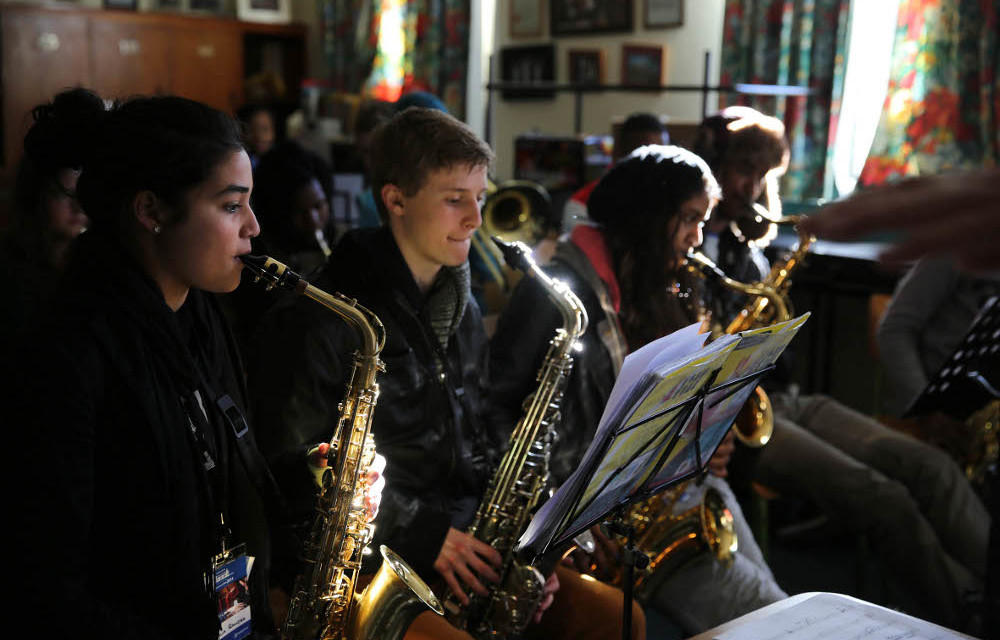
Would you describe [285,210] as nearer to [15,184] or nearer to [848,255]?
[15,184]

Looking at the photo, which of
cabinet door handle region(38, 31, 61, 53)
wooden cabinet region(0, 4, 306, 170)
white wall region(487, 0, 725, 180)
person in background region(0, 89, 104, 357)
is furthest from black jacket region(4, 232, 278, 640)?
cabinet door handle region(38, 31, 61, 53)

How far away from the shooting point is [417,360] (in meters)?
1.90

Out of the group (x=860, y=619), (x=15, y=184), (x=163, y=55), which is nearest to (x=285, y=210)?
(x=15, y=184)

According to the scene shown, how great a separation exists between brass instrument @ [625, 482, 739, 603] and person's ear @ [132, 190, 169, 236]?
126 cm

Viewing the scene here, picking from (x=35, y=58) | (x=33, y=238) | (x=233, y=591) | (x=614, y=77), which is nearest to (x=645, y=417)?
(x=233, y=591)

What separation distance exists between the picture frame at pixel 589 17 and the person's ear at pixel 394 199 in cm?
442

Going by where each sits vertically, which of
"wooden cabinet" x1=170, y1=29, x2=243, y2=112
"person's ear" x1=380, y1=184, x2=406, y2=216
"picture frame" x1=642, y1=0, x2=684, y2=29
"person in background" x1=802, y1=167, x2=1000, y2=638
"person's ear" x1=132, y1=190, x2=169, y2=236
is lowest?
"person's ear" x1=380, y1=184, x2=406, y2=216

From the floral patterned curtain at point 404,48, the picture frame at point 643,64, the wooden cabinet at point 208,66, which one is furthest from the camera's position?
the wooden cabinet at point 208,66

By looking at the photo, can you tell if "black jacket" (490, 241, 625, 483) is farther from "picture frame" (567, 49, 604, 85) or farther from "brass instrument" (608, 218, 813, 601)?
"picture frame" (567, 49, 604, 85)

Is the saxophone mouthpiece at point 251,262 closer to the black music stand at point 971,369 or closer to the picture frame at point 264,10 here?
the black music stand at point 971,369

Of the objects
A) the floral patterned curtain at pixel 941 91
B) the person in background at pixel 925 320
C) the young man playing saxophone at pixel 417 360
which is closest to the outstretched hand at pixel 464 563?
the young man playing saxophone at pixel 417 360

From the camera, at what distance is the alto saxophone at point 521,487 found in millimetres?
1877

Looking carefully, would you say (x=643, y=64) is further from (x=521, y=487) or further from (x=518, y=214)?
(x=521, y=487)

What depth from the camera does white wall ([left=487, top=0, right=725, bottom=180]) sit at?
5.62 m
